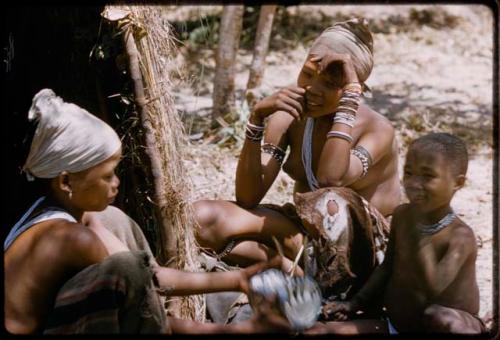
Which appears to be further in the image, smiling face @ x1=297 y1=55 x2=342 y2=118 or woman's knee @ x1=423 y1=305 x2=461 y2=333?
smiling face @ x1=297 y1=55 x2=342 y2=118

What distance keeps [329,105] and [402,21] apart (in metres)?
6.57

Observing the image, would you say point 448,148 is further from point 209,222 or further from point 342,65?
point 209,222

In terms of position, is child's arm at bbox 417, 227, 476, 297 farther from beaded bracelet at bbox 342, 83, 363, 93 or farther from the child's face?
beaded bracelet at bbox 342, 83, 363, 93

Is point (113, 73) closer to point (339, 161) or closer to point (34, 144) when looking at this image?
point (34, 144)

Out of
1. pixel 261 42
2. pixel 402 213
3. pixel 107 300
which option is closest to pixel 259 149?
pixel 402 213

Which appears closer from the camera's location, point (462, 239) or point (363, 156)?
point (462, 239)

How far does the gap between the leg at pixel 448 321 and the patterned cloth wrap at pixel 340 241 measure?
0.41 m

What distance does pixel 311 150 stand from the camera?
3.79 m

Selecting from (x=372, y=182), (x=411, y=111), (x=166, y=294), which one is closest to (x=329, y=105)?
(x=372, y=182)

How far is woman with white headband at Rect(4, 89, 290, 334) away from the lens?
257 centimetres

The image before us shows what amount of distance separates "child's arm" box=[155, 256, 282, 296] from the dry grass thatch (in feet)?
1.96

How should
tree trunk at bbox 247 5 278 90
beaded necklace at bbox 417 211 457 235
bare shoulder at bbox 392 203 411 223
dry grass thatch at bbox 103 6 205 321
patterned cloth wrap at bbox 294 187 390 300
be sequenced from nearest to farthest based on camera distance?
beaded necklace at bbox 417 211 457 235
bare shoulder at bbox 392 203 411 223
patterned cloth wrap at bbox 294 187 390 300
dry grass thatch at bbox 103 6 205 321
tree trunk at bbox 247 5 278 90

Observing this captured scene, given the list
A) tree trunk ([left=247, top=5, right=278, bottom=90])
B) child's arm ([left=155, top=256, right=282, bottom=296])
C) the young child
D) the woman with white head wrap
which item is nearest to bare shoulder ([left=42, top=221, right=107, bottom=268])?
the woman with white head wrap

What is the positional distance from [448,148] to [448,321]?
667 millimetres
